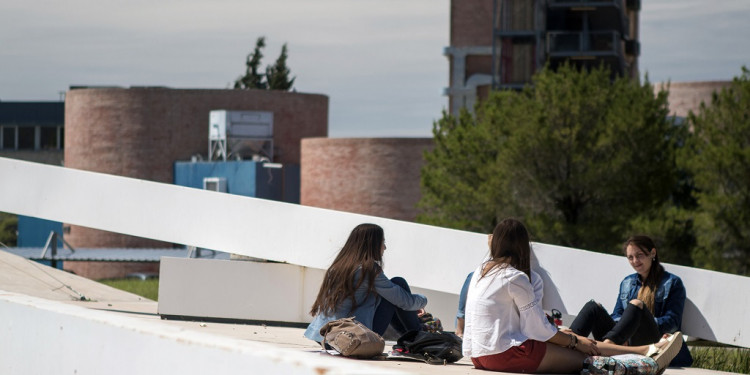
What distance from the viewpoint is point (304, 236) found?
1223cm

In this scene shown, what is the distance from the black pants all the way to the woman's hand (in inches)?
16.3

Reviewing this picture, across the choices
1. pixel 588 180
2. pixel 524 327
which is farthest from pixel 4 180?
pixel 588 180

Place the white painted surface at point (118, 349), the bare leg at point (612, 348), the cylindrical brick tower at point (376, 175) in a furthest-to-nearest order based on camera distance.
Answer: the cylindrical brick tower at point (376, 175), the bare leg at point (612, 348), the white painted surface at point (118, 349)

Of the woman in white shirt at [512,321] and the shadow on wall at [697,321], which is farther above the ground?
the woman in white shirt at [512,321]

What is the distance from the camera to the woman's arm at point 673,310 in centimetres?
838

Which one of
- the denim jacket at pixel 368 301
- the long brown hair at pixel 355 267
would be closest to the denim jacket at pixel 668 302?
the denim jacket at pixel 368 301

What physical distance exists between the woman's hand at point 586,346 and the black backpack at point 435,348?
0.96 meters

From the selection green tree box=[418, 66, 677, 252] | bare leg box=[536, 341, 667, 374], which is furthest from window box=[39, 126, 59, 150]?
bare leg box=[536, 341, 667, 374]

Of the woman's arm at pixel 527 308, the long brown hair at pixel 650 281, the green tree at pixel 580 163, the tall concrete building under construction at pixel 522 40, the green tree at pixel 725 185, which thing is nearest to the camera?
the woman's arm at pixel 527 308

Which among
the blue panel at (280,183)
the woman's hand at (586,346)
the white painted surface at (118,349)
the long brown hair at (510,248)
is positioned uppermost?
the long brown hair at (510,248)

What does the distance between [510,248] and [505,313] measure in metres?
0.41

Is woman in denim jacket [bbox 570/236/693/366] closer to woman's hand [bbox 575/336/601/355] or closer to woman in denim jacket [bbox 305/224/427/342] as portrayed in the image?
woman's hand [bbox 575/336/601/355]

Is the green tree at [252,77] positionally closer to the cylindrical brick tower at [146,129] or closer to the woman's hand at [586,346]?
the cylindrical brick tower at [146,129]

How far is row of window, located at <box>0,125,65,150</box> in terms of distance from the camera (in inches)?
2899
